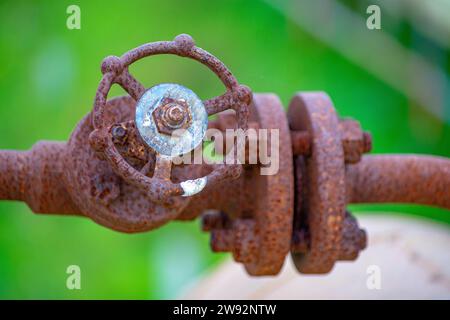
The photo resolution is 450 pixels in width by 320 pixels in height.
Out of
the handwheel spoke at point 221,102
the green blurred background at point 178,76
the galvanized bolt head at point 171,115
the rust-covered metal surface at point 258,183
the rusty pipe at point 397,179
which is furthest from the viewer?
the green blurred background at point 178,76

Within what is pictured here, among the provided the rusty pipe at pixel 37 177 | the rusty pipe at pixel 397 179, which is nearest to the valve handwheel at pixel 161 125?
the rusty pipe at pixel 37 177

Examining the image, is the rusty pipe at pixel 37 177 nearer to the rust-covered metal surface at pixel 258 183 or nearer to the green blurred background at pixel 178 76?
the rust-covered metal surface at pixel 258 183

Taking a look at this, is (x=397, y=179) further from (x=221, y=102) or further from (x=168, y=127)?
(x=168, y=127)

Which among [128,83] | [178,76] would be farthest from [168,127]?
[178,76]

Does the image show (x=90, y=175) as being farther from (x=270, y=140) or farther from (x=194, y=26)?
(x=194, y=26)

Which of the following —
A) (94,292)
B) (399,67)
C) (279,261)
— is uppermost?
(399,67)

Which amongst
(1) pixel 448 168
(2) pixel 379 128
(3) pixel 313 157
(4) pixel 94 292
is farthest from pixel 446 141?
(3) pixel 313 157
